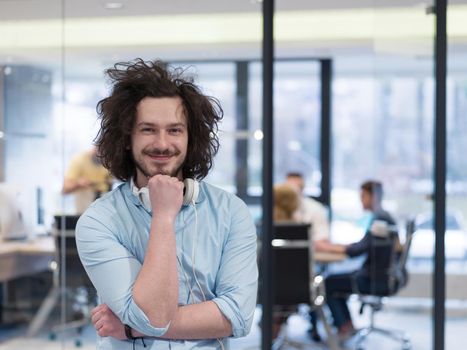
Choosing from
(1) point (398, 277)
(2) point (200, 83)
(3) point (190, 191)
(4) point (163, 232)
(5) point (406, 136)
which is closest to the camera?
(4) point (163, 232)

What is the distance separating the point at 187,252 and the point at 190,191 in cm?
15

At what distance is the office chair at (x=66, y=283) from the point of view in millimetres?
4344

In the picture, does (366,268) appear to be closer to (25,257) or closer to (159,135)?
(25,257)

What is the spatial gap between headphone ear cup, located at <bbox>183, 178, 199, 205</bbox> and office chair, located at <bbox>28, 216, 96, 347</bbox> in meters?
2.53

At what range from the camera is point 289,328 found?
23.0 ft

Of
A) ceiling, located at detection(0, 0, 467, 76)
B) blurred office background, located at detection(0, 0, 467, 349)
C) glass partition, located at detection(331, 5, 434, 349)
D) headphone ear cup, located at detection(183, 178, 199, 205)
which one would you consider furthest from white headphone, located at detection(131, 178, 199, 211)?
glass partition, located at detection(331, 5, 434, 349)

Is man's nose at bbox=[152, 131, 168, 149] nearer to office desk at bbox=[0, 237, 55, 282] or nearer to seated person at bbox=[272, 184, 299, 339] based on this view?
office desk at bbox=[0, 237, 55, 282]

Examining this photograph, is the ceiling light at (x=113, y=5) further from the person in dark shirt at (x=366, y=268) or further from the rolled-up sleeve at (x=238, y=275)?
the rolled-up sleeve at (x=238, y=275)

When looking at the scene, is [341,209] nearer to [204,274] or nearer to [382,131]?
[382,131]

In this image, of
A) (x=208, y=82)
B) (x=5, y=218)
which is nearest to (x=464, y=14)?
(x=5, y=218)

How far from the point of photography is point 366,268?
604 cm

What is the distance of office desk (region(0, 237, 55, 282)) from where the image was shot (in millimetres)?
4312

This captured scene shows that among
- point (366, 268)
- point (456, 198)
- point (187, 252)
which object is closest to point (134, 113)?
point (187, 252)

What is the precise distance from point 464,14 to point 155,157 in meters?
2.66
